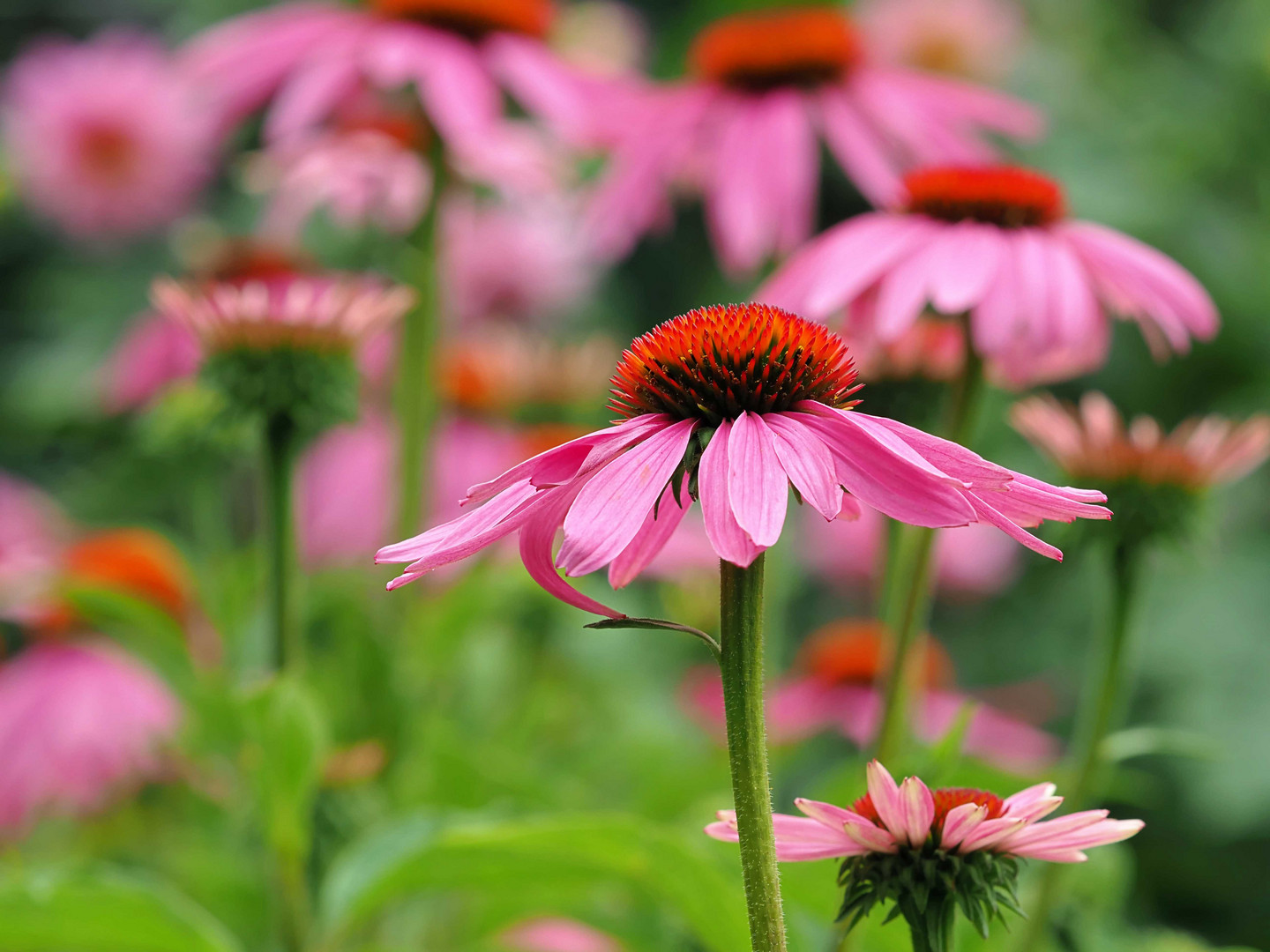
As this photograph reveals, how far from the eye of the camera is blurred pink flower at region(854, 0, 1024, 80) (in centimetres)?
197

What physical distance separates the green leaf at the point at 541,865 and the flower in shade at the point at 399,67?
1.31 feet

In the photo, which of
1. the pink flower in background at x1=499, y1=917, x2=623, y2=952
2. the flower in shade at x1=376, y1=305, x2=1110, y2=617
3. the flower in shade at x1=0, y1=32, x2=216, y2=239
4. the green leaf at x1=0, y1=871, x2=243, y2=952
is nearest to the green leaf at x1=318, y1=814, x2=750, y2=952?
the green leaf at x1=0, y1=871, x2=243, y2=952

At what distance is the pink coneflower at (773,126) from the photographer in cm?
71

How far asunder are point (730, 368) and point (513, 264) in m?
1.30

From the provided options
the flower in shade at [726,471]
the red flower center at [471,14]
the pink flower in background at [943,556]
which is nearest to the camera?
the flower in shade at [726,471]

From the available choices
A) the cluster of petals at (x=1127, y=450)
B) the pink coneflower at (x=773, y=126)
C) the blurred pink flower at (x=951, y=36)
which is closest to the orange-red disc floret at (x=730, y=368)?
the cluster of petals at (x=1127, y=450)

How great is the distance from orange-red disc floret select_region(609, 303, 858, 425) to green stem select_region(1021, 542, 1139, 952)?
227mm

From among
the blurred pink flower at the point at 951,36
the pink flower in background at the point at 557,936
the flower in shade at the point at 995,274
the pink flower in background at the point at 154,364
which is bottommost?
the pink flower in background at the point at 557,936

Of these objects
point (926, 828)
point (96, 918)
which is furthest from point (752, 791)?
point (96, 918)

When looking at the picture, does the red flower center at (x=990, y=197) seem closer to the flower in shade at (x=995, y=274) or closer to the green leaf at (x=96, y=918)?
the flower in shade at (x=995, y=274)

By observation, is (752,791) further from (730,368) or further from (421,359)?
(421,359)

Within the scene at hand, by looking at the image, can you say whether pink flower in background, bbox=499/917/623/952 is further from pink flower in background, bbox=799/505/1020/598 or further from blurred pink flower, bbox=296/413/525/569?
pink flower in background, bbox=799/505/1020/598

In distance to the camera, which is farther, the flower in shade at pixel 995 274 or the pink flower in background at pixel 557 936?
the pink flower in background at pixel 557 936

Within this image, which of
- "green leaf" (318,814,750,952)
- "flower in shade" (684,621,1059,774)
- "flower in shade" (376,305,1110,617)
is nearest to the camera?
"flower in shade" (376,305,1110,617)
